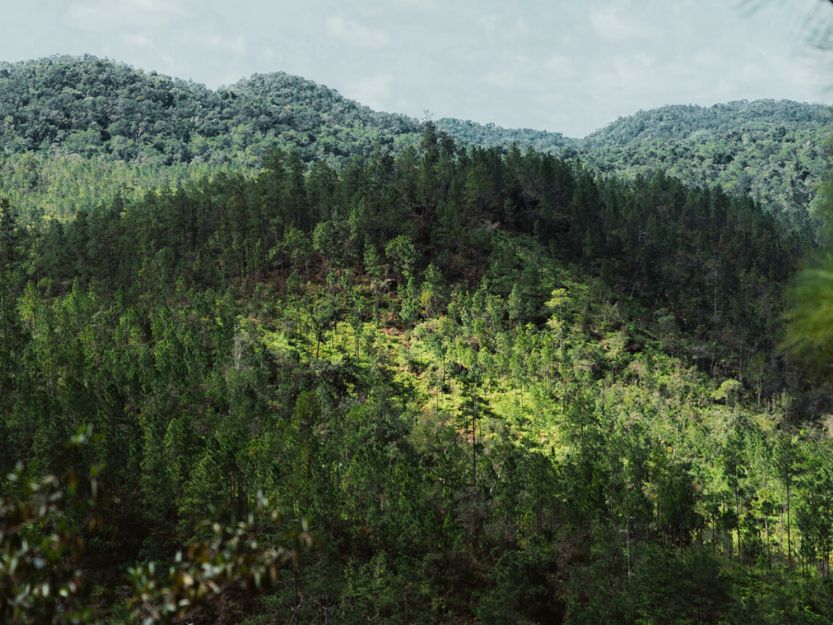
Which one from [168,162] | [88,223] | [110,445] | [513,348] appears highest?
[168,162]

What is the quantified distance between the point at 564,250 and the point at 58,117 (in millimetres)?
166962

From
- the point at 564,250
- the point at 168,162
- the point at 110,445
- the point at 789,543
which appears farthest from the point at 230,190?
the point at 168,162

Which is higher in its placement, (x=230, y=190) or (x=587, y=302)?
(x=230, y=190)

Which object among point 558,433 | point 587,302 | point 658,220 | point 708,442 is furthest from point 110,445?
point 658,220

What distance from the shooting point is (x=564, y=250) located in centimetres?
10362

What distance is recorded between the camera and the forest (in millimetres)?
38312

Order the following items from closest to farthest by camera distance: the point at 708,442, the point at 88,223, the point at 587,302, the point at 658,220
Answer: the point at 708,442
the point at 587,302
the point at 88,223
the point at 658,220

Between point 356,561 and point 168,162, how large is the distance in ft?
545

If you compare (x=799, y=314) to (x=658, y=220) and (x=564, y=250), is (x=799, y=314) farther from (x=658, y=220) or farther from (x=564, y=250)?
(x=658, y=220)

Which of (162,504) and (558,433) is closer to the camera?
(162,504)

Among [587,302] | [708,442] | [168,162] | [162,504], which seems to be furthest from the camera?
[168,162]

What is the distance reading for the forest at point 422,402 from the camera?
38312mm

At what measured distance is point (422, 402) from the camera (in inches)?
2675

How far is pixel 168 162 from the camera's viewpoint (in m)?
186
